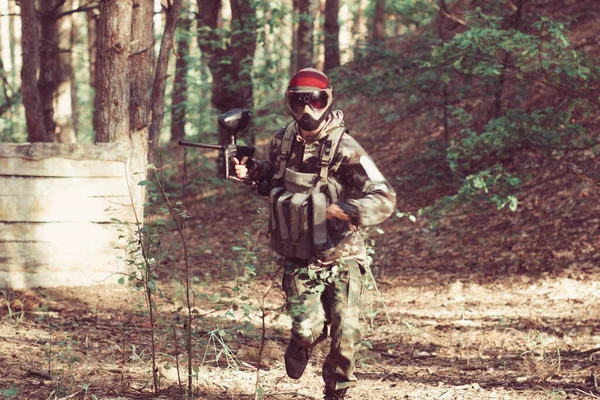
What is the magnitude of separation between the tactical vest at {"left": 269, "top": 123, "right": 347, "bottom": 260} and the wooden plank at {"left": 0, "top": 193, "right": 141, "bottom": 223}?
3.22m

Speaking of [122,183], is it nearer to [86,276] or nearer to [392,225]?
[86,276]

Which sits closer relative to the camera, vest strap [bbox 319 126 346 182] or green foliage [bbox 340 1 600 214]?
vest strap [bbox 319 126 346 182]

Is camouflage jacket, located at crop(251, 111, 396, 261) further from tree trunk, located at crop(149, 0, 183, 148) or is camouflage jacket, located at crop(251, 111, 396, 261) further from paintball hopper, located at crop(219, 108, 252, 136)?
tree trunk, located at crop(149, 0, 183, 148)

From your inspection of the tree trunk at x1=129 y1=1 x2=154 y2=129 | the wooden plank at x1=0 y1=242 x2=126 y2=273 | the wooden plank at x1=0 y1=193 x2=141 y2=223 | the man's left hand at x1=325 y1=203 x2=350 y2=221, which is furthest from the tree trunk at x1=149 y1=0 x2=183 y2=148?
the man's left hand at x1=325 y1=203 x2=350 y2=221

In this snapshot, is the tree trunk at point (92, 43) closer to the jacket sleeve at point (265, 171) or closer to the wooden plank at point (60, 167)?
the wooden plank at point (60, 167)

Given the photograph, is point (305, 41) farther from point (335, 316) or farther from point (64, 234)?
point (335, 316)

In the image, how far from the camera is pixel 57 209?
727 cm

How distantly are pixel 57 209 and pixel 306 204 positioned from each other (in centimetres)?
412

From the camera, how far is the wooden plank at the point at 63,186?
23.3 feet

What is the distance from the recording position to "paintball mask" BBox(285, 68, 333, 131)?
13.5 ft

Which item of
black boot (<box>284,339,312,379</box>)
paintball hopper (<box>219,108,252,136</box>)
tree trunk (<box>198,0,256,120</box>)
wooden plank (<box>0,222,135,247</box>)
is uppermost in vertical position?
tree trunk (<box>198,0,256,120</box>)

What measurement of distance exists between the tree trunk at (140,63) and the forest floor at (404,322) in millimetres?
1840

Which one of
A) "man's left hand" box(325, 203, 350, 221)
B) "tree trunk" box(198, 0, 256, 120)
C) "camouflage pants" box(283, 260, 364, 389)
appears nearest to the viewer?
"man's left hand" box(325, 203, 350, 221)

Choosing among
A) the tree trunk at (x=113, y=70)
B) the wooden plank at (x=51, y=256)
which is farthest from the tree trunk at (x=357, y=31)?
the wooden plank at (x=51, y=256)
